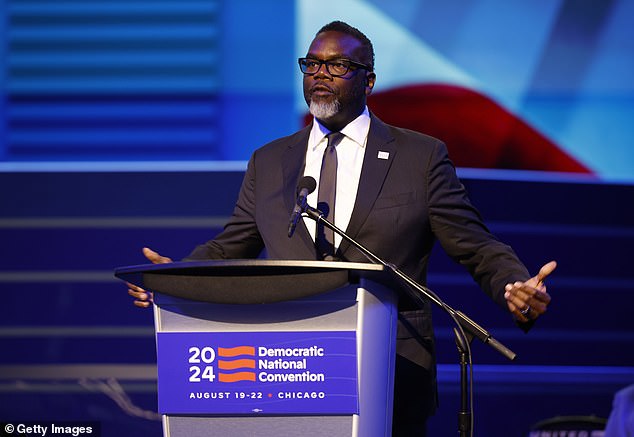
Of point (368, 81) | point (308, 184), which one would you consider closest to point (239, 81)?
point (368, 81)

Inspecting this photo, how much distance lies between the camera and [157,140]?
447 cm

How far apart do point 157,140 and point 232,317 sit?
2741 millimetres

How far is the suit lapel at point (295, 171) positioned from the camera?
7.80ft

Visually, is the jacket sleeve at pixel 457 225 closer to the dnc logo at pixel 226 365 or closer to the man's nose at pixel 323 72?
the man's nose at pixel 323 72

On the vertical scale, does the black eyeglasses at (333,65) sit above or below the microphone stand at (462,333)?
above

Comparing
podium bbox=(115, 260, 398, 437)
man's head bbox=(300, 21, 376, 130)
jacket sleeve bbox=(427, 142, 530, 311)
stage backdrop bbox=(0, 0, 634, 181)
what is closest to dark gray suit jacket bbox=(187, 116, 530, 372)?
jacket sleeve bbox=(427, 142, 530, 311)

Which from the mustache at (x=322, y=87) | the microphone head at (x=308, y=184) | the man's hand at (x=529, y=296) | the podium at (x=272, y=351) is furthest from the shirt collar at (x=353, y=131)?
the podium at (x=272, y=351)

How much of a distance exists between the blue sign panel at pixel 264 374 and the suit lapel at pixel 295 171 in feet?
1.84

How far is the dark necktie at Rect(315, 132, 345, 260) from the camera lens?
7.74ft

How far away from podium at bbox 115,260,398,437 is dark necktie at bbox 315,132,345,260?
1.66 feet

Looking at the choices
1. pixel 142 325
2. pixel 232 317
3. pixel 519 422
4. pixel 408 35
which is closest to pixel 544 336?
pixel 519 422

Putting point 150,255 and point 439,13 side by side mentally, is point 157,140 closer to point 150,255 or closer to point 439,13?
point 439,13

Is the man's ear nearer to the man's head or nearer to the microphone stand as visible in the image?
the man's head

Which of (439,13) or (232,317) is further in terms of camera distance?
(439,13)
